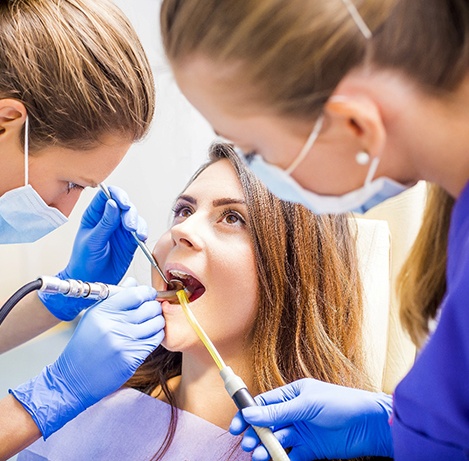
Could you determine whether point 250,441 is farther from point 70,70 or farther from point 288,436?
point 70,70

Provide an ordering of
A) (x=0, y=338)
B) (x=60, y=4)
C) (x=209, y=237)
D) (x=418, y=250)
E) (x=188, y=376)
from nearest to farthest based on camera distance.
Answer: (x=418, y=250)
(x=60, y=4)
(x=209, y=237)
(x=188, y=376)
(x=0, y=338)

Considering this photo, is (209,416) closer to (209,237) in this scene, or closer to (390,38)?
(209,237)

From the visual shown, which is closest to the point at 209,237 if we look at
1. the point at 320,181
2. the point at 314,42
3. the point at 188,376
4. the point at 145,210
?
the point at 188,376

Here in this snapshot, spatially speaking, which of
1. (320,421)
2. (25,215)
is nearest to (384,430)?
(320,421)

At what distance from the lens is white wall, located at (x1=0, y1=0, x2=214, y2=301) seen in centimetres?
285

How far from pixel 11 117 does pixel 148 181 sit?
1825mm

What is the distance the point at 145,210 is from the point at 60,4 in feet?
6.00

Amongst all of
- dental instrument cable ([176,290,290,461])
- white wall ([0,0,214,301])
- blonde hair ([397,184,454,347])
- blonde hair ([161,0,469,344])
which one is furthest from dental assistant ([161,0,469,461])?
white wall ([0,0,214,301])

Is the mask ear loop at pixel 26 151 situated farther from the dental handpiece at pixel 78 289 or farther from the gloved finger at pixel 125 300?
the gloved finger at pixel 125 300

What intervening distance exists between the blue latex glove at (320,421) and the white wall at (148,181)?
1.61 m

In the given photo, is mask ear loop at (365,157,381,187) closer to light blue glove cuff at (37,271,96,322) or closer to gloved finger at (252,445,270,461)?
gloved finger at (252,445,270,461)

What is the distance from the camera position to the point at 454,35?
736 millimetres

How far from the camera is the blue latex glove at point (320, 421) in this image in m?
1.28

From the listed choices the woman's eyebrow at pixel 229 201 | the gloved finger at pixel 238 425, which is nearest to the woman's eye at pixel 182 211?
the woman's eyebrow at pixel 229 201
